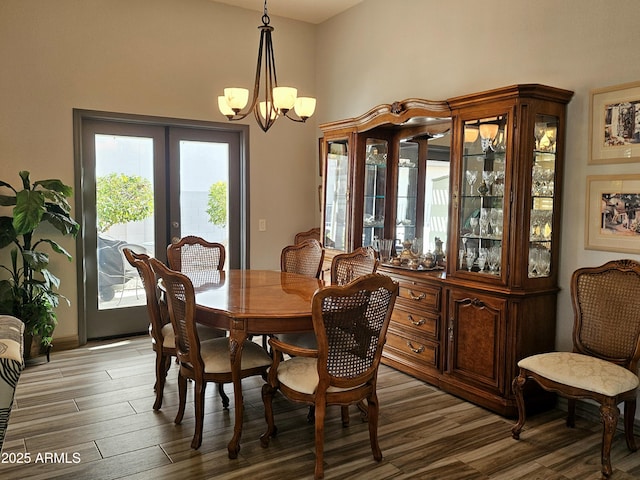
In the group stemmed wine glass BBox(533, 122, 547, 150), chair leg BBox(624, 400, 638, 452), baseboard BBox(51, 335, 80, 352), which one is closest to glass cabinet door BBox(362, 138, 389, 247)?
stemmed wine glass BBox(533, 122, 547, 150)

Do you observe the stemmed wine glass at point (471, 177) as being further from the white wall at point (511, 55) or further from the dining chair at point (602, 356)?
the dining chair at point (602, 356)

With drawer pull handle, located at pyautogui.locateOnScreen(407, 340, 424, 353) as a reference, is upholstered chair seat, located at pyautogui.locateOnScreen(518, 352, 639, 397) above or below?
above

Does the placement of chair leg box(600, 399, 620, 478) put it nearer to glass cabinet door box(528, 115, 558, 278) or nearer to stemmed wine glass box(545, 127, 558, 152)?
glass cabinet door box(528, 115, 558, 278)

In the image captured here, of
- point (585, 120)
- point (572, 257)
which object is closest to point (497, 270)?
point (572, 257)

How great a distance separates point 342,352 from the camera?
2553mm

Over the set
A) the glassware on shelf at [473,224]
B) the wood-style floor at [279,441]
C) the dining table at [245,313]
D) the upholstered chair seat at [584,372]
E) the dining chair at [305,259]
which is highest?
the glassware on shelf at [473,224]

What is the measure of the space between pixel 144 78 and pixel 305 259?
236 centimetres

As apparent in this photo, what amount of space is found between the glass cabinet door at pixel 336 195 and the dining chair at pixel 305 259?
1.85ft

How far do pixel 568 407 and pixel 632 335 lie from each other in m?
0.63

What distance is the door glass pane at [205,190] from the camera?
534 cm

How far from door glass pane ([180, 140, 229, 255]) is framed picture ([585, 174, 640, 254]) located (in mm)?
3580

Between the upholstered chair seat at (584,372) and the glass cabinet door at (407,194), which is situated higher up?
the glass cabinet door at (407,194)

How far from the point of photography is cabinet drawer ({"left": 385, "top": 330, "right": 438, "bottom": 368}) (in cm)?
388

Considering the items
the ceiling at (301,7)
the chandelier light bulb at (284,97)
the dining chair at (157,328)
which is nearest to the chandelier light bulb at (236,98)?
the chandelier light bulb at (284,97)
